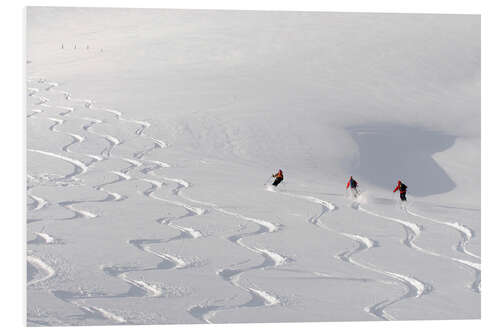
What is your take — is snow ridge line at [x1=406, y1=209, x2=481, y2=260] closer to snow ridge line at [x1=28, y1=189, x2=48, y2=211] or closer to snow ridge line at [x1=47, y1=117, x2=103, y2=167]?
snow ridge line at [x1=28, y1=189, x2=48, y2=211]

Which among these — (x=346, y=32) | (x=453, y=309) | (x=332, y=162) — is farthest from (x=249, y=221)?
(x=346, y=32)

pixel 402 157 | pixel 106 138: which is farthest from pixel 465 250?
pixel 106 138

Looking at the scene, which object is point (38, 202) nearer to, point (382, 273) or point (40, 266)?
point (40, 266)

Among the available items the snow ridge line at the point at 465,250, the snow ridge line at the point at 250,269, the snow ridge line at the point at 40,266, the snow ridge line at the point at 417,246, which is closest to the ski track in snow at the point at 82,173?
the snow ridge line at the point at 40,266

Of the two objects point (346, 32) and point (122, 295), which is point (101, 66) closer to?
point (346, 32)

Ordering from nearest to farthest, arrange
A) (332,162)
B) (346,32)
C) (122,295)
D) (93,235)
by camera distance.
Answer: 1. (122,295)
2. (93,235)
3. (332,162)
4. (346,32)

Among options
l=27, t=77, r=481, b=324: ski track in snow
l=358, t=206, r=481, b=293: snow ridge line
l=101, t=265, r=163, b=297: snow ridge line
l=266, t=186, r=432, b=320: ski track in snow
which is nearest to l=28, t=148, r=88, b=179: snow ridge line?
l=27, t=77, r=481, b=324: ski track in snow
